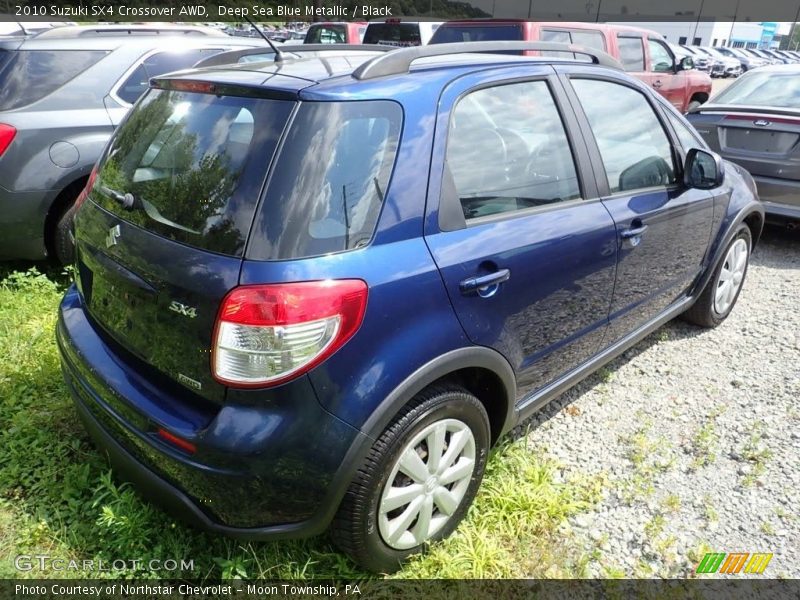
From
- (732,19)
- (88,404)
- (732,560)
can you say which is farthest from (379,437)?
(732,19)

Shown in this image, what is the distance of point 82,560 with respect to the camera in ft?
6.80

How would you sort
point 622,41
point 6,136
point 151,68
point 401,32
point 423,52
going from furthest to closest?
point 401,32, point 622,41, point 151,68, point 6,136, point 423,52

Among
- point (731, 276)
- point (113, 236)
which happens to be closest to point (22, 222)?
point (113, 236)

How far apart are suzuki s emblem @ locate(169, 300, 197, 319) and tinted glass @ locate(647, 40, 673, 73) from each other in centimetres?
961

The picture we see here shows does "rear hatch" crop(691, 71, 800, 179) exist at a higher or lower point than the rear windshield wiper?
lower

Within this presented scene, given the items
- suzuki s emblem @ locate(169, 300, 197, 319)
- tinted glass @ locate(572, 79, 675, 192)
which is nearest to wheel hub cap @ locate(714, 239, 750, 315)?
tinted glass @ locate(572, 79, 675, 192)

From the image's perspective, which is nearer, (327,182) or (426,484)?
(327,182)

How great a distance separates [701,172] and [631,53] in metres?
6.68

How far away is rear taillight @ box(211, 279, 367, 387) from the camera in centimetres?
160

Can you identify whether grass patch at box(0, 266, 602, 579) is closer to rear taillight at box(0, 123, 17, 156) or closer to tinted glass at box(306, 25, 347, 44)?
rear taillight at box(0, 123, 17, 156)

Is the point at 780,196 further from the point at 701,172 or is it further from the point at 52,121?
the point at 52,121

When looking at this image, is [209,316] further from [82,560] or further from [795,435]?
[795,435]

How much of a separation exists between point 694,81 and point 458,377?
10.2m

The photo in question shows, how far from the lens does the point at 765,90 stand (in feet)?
19.1
